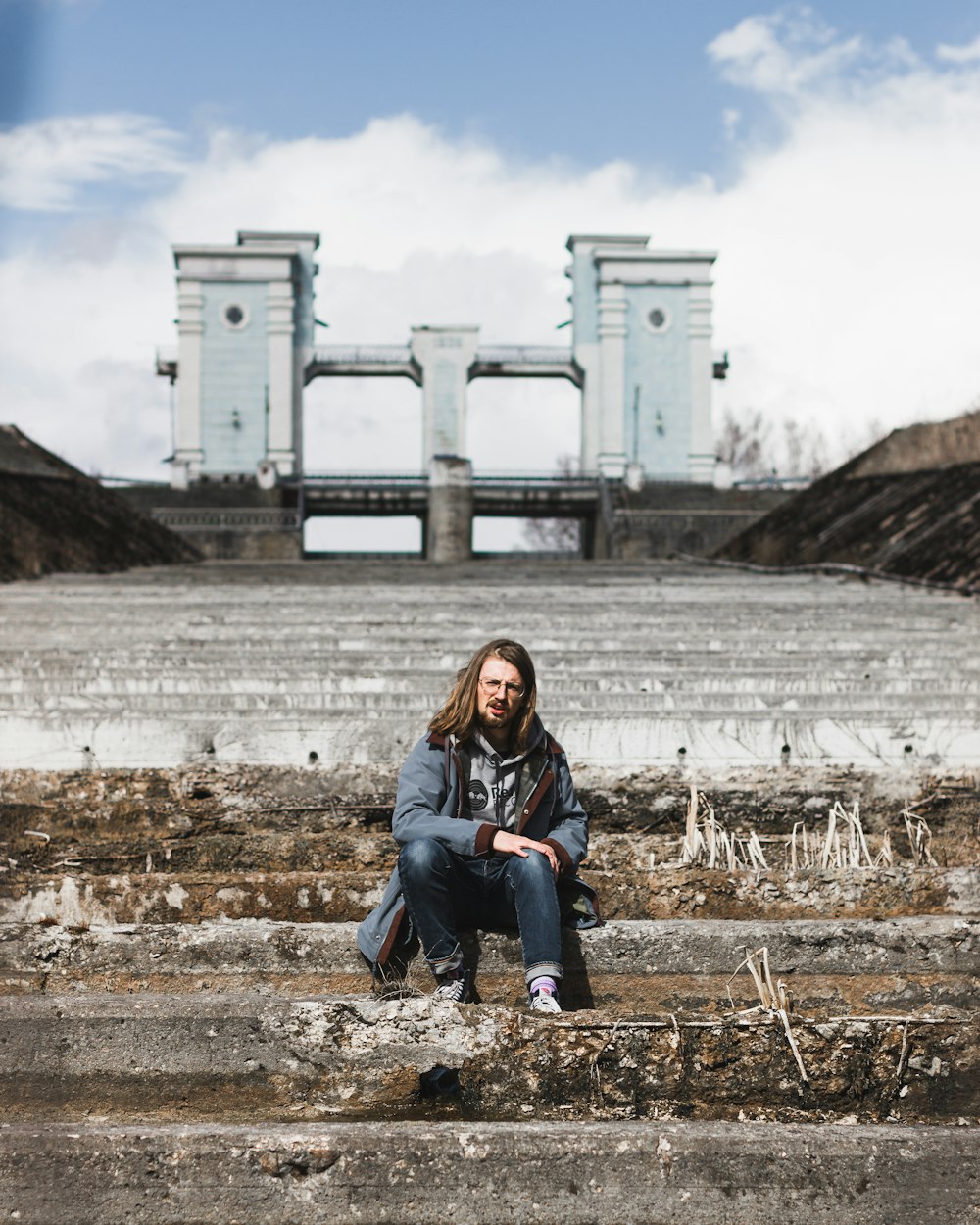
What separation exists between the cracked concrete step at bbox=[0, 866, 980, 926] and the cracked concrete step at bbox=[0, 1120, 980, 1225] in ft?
4.98

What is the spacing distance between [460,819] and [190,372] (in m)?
41.5

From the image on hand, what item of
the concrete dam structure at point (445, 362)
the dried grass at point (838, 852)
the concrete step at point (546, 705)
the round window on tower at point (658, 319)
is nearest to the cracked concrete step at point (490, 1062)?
the dried grass at point (838, 852)

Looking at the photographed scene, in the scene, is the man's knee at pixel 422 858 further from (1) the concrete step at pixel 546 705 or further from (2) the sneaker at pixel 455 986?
(1) the concrete step at pixel 546 705

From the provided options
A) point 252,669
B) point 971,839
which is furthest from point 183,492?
point 971,839

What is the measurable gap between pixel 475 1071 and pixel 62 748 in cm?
347

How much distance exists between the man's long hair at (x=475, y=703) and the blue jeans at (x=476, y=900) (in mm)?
306

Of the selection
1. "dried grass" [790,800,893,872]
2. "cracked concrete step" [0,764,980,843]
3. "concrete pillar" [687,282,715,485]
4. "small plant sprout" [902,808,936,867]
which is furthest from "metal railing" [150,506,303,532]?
"dried grass" [790,800,893,872]

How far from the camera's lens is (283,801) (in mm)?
5410

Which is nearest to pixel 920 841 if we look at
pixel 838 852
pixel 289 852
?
pixel 838 852

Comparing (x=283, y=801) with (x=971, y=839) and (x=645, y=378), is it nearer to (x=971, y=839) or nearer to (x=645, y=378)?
(x=971, y=839)

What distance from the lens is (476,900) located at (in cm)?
365

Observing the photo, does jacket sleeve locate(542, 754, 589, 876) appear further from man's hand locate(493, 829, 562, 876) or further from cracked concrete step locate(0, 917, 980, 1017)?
cracked concrete step locate(0, 917, 980, 1017)

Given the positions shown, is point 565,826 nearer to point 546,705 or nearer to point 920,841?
point 920,841

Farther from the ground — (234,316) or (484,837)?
(234,316)
